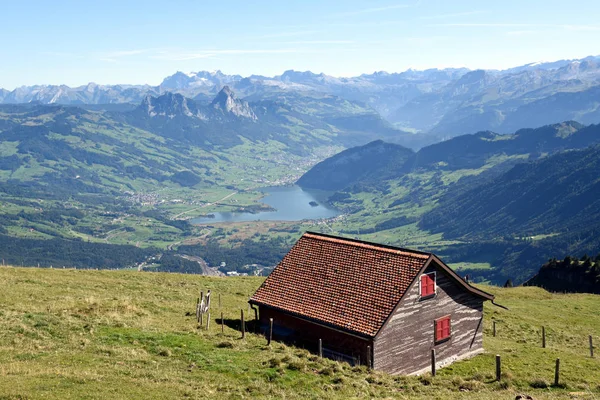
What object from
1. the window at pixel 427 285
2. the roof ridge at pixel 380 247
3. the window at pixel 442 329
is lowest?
the window at pixel 442 329

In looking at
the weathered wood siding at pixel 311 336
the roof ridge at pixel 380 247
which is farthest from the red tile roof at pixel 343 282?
the weathered wood siding at pixel 311 336

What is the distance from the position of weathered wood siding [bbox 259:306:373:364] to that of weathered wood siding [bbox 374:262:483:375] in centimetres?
147

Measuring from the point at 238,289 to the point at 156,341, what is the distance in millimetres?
34460

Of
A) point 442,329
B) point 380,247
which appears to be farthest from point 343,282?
point 442,329

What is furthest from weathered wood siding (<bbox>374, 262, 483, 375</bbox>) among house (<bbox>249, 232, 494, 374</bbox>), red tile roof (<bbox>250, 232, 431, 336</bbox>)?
red tile roof (<bbox>250, 232, 431, 336</bbox>)

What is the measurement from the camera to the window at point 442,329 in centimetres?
4025

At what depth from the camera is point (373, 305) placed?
37.5 metres

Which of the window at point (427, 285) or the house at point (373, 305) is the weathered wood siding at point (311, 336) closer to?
the house at point (373, 305)

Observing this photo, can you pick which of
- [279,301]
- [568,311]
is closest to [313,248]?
[279,301]

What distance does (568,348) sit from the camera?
51.0 meters

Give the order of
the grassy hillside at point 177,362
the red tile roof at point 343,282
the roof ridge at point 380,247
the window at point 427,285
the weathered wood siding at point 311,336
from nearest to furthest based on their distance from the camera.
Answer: the grassy hillside at point 177,362
the weathered wood siding at point 311,336
the red tile roof at point 343,282
the window at point 427,285
the roof ridge at point 380,247

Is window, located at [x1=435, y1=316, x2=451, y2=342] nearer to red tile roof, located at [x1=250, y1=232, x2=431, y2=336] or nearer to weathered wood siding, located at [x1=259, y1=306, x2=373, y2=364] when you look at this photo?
red tile roof, located at [x1=250, y1=232, x2=431, y2=336]

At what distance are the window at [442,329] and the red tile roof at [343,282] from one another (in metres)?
5.32

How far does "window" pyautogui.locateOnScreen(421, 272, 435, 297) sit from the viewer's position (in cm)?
3928
